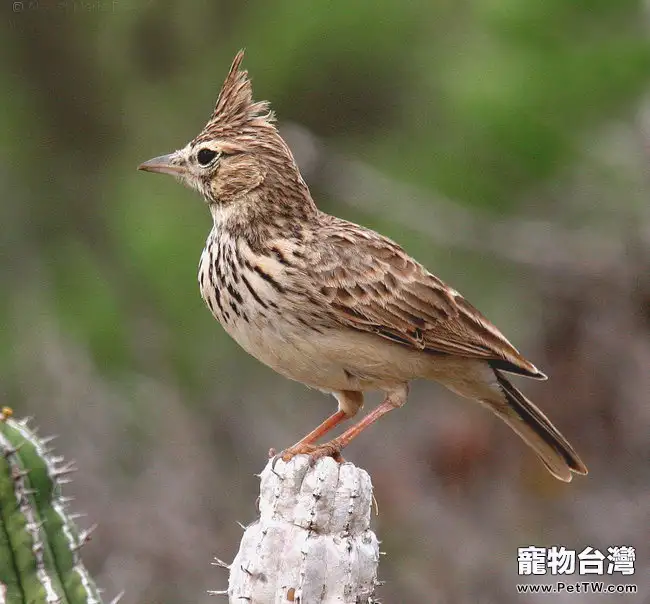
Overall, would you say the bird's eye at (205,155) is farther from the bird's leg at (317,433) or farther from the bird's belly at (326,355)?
the bird's leg at (317,433)

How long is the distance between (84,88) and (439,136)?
11.7 feet

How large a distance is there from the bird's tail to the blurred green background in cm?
195

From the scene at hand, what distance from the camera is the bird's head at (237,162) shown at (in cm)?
489

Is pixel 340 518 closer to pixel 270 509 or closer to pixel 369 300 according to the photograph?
pixel 270 509

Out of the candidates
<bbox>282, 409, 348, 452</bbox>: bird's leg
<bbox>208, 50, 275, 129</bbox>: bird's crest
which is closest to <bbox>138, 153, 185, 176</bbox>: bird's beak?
<bbox>208, 50, 275, 129</bbox>: bird's crest

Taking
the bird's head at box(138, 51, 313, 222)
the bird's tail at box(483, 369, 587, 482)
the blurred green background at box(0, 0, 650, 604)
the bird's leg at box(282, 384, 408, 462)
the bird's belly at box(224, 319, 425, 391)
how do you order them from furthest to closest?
the blurred green background at box(0, 0, 650, 604), the bird's tail at box(483, 369, 587, 482), the bird's head at box(138, 51, 313, 222), the bird's belly at box(224, 319, 425, 391), the bird's leg at box(282, 384, 408, 462)

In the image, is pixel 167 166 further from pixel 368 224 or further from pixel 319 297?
pixel 368 224

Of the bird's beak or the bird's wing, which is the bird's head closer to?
the bird's beak

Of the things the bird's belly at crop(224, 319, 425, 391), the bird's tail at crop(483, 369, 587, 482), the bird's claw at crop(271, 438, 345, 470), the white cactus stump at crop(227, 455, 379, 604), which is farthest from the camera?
the bird's tail at crop(483, 369, 587, 482)

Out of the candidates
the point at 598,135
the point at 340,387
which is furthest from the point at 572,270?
the point at 340,387

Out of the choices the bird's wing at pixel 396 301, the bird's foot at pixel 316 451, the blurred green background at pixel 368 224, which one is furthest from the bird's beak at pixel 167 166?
the blurred green background at pixel 368 224

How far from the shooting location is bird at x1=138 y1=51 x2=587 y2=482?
4551mm

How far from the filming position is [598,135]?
8891 mm

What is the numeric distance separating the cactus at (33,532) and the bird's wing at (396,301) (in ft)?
4.53
